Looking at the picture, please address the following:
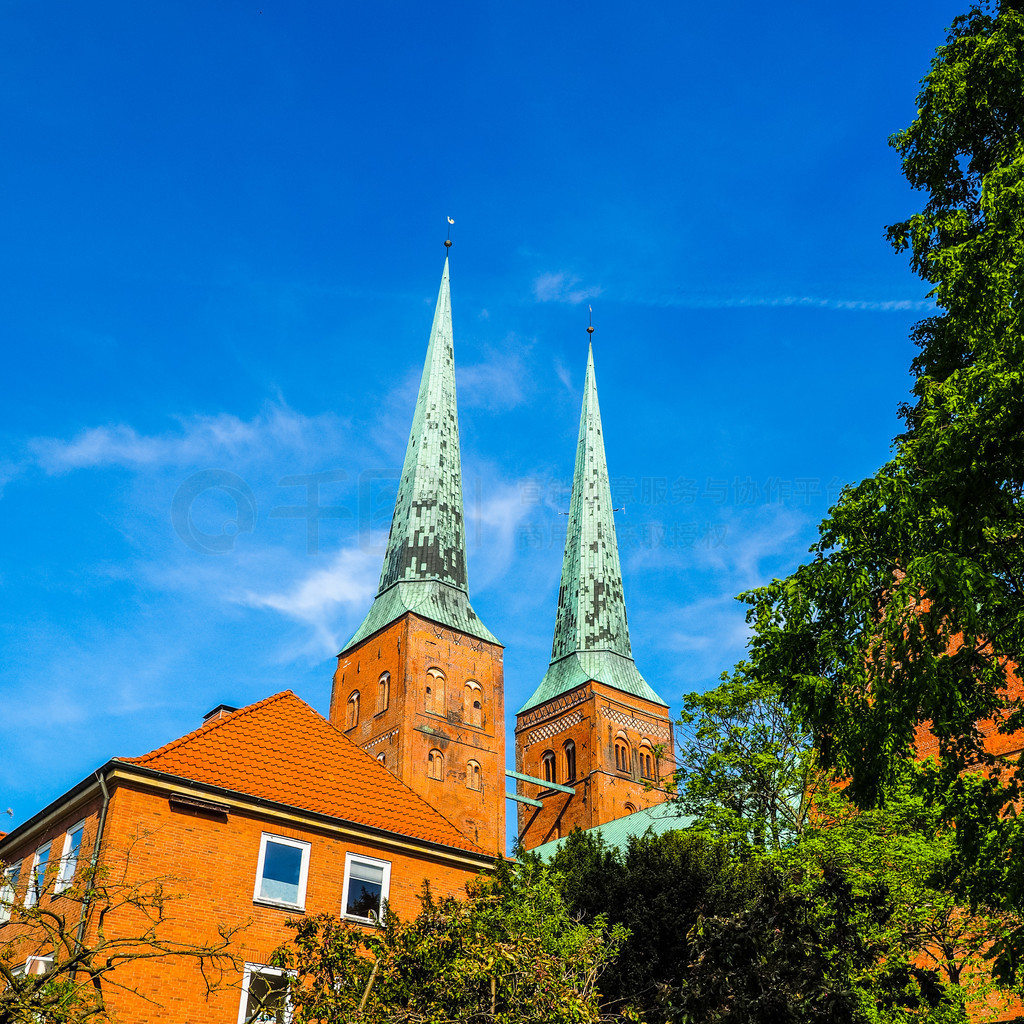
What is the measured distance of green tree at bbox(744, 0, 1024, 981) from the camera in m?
9.02

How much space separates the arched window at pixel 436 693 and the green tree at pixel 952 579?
4657 centimetres

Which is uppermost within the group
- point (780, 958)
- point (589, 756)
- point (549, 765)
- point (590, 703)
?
point (590, 703)

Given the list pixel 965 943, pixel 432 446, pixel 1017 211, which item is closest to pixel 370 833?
pixel 965 943

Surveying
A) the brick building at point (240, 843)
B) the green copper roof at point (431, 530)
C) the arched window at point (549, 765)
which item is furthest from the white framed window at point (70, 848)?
the arched window at point (549, 765)

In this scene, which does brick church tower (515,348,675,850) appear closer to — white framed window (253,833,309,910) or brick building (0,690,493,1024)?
brick building (0,690,493,1024)

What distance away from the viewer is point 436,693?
57.1 metres

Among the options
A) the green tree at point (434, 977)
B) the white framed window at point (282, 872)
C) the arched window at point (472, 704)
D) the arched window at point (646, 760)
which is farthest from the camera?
the arched window at point (646, 760)

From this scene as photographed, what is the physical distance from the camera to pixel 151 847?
56.4ft

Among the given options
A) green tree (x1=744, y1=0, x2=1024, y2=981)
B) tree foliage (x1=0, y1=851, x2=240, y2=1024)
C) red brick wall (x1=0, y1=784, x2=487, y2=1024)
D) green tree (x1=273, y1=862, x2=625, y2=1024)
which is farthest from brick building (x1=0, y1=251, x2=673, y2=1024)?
green tree (x1=744, y1=0, x2=1024, y2=981)

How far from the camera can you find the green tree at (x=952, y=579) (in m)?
9.02

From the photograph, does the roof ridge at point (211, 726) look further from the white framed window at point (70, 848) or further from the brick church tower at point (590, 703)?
the brick church tower at point (590, 703)

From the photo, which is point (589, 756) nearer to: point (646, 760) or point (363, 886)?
point (646, 760)

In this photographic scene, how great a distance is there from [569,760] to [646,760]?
5045 millimetres

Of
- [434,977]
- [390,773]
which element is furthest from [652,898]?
[434,977]
